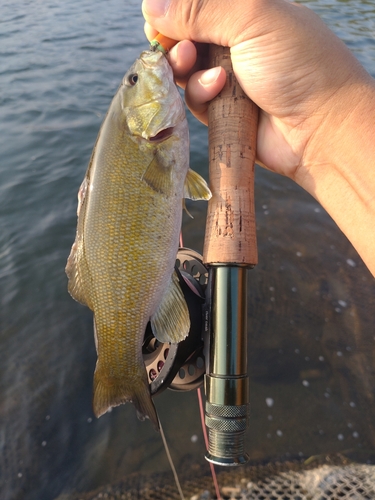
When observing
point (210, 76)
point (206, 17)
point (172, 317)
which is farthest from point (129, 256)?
point (206, 17)

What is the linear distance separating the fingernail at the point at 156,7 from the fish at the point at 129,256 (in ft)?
2.49

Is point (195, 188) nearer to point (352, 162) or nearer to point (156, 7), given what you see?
point (352, 162)

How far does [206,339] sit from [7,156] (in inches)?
257

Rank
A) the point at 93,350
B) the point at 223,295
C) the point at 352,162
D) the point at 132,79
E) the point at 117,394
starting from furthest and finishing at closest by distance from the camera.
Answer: the point at 93,350
the point at 352,162
the point at 132,79
the point at 117,394
the point at 223,295

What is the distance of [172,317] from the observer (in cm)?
199

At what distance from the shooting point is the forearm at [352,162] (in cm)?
225

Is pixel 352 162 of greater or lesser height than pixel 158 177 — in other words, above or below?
below

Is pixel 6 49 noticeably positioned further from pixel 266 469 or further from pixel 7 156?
pixel 266 469

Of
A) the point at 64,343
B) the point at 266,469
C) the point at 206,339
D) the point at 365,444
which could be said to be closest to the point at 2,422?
the point at 64,343

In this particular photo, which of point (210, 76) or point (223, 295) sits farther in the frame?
point (210, 76)

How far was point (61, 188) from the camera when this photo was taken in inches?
251

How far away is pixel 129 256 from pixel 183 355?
64 centimetres

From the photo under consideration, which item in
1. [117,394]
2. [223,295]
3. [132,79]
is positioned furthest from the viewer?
[132,79]

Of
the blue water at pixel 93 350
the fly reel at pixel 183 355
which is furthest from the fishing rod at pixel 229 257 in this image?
the blue water at pixel 93 350
